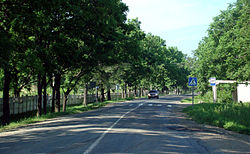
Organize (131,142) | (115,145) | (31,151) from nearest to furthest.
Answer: (31,151), (115,145), (131,142)

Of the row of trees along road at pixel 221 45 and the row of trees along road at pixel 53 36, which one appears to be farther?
the row of trees along road at pixel 221 45

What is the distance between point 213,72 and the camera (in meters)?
46.6

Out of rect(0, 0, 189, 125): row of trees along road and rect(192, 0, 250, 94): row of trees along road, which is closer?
rect(0, 0, 189, 125): row of trees along road

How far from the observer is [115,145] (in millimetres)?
8328

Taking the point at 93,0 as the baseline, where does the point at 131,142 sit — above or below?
below

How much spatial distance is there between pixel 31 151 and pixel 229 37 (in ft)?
128

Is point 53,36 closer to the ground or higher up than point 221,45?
closer to the ground

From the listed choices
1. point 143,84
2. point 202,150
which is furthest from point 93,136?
point 143,84

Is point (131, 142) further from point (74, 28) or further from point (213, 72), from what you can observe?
point (213, 72)

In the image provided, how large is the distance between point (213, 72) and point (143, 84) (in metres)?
31.9

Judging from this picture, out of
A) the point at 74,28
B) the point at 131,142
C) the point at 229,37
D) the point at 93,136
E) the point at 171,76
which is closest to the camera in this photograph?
the point at 131,142

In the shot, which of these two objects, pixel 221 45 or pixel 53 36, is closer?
pixel 53 36

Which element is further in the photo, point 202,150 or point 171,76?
point 171,76

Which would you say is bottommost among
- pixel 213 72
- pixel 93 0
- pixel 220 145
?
pixel 220 145
